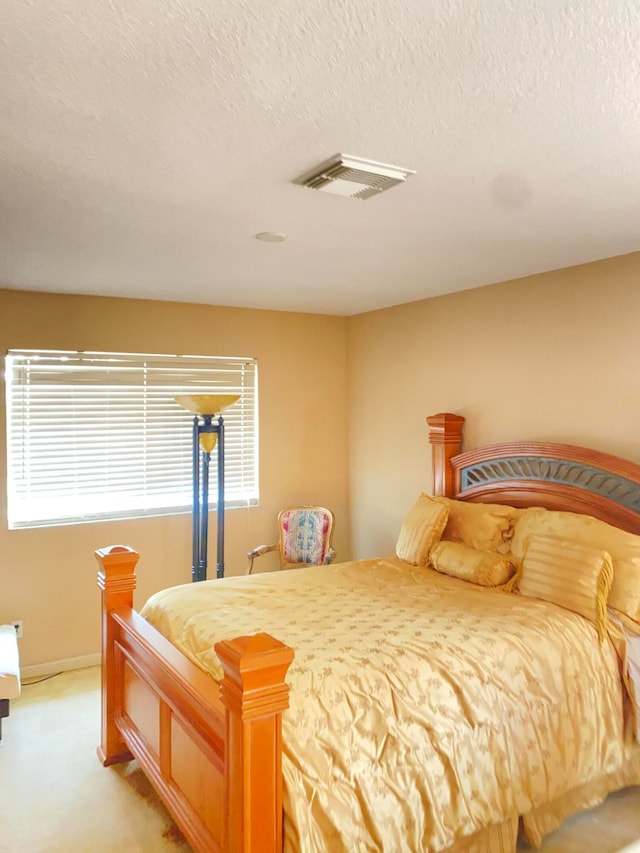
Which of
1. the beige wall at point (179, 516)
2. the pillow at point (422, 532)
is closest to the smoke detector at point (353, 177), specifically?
the pillow at point (422, 532)

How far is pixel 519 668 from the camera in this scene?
247 centimetres

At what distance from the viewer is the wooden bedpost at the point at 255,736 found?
1.74m

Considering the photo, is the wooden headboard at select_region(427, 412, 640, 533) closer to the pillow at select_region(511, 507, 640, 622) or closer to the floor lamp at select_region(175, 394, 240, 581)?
the pillow at select_region(511, 507, 640, 622)

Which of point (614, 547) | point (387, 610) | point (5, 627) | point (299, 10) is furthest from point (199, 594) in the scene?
point (299, 10)

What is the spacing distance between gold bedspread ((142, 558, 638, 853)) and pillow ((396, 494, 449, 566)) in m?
0.56

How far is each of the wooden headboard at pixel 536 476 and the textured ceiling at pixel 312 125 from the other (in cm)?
105

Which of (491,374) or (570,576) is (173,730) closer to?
(570,576)

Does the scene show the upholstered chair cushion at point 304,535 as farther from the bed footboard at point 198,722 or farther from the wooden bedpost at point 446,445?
the bed footboard at point 198,722

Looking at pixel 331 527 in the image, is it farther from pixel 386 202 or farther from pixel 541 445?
pixel 386 202

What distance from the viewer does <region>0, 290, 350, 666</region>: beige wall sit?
4.05 m

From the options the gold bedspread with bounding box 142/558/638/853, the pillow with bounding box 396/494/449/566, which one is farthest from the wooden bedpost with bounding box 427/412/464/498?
the gold bedspread with bounding box 142/558/638/853

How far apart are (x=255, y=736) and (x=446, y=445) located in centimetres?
264

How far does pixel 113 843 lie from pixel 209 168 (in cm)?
249

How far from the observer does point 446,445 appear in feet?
13.5
